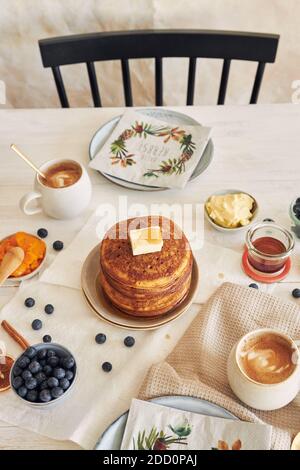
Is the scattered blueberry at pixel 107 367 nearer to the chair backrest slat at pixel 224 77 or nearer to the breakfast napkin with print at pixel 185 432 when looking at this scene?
the breakfast napkin with print at pixel 185 432

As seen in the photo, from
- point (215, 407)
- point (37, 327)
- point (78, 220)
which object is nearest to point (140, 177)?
point (78, 220)

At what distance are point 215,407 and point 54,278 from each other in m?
0.44

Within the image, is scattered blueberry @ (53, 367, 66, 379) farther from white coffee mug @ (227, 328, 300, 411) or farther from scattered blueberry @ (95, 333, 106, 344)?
white coffee mug @ (227, 328, 300, 411)

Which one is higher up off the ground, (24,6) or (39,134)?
(24,6)

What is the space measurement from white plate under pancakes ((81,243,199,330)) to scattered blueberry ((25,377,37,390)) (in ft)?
0.63

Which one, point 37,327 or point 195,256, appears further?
point 195,256

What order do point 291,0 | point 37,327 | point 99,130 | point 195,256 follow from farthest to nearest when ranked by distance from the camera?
point 291,0 < point 99,130 < point 195,256 < point 37,327

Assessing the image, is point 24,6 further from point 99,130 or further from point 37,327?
point 37,327

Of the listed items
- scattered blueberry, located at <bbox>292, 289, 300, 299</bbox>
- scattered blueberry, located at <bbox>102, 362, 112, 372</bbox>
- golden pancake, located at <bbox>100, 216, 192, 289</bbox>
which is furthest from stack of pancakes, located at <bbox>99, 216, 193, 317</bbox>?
scattered blueberry, located at <bbox>292, 289, 300, 299</bbox>

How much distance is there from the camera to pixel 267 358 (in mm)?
944

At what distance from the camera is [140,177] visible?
1329 mm

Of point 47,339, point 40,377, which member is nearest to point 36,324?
point 47,339
